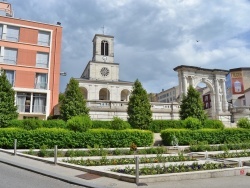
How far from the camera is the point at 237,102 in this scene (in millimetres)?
57875

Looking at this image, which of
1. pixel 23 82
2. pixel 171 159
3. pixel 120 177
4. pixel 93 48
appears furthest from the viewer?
pixel 93 48

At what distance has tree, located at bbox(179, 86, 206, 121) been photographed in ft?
89.9

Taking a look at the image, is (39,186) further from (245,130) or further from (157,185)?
(245,130)

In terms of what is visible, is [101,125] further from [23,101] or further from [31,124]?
[23,101]

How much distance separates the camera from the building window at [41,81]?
3481cm

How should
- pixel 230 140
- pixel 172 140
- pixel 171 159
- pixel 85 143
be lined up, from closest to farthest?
pixel 171 159, pixel 85 143, pixel 172 140, pixel 230 140

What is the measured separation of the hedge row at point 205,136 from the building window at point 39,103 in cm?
2038

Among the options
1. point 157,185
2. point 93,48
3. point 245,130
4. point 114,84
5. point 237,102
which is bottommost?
point 157,185

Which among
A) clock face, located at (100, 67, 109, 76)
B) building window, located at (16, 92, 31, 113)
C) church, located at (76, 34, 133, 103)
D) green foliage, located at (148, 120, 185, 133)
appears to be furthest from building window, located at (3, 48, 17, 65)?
clock face, located at (100, 67, 109, 76)

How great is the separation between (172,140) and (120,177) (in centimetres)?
1212

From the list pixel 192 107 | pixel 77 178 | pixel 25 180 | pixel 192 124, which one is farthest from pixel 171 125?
pixel 25 180

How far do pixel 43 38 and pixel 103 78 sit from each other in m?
32.0

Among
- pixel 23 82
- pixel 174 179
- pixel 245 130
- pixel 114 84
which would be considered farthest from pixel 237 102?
pixel 174 179

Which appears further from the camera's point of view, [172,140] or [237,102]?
[237,102]
